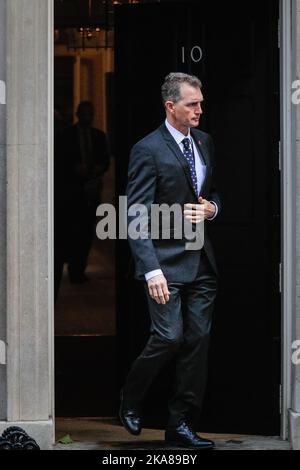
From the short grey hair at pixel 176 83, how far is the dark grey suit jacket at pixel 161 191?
0.20 m

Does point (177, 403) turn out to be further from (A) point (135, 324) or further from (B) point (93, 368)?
(B) point (93, 368)

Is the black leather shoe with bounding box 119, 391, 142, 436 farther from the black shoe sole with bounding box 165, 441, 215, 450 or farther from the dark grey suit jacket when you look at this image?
the dark grey suit jacket

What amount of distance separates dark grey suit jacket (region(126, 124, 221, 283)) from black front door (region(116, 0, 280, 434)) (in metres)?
0.54

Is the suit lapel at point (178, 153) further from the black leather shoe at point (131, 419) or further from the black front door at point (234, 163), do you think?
the black leather shoe at point (131, 419)

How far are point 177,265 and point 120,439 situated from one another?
51.1 inches

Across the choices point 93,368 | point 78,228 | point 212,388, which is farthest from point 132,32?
point 78,228

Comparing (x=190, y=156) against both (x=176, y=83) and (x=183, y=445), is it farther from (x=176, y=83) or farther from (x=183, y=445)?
(x=183, y=445)

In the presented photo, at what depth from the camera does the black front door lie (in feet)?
24.7

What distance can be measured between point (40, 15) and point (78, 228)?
7687mm

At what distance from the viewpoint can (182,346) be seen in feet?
23.4

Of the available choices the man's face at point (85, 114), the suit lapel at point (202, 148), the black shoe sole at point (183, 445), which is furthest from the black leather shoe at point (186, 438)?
the man's face at point (85, 114)

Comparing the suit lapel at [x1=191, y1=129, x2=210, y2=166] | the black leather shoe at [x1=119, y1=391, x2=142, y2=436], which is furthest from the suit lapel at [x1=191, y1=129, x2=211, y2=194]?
the black leather shoe at [x1=119, y1=391, x2=142, y2=436]

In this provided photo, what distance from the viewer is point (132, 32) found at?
7.80 meters

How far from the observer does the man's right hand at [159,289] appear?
269 inches
